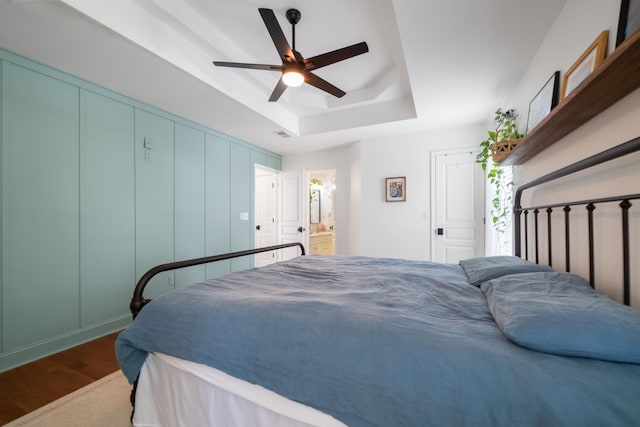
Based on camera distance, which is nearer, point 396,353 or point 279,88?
point 396,353

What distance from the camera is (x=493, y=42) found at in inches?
79.1

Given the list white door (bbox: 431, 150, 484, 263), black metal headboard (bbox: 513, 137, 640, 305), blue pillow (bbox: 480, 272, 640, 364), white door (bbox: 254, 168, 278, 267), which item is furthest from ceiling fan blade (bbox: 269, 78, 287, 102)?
white door (bbox: 254, 168, 278, 267)

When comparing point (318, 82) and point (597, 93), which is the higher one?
point (318, 82)

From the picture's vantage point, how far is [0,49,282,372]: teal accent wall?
2.08 m

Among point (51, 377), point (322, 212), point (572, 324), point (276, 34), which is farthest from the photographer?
point (322, 212)

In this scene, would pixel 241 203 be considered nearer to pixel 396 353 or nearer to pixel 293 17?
pixel 293 17

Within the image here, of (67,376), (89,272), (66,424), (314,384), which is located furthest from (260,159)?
(314,384)

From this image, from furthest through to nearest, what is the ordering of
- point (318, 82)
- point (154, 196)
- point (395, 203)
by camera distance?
point (395, 203)
point (154, 196)
point (318, 82)

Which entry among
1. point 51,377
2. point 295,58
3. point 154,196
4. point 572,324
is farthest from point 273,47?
point 51,377

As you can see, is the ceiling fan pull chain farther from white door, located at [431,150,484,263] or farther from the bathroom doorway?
the bathroom doorway

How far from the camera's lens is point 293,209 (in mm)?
5344

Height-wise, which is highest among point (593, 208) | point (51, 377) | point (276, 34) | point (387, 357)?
point (276, 34)

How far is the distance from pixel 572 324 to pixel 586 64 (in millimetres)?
1394

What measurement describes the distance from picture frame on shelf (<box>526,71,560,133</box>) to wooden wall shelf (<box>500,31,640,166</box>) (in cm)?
27
